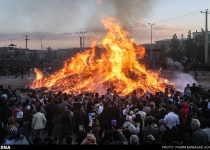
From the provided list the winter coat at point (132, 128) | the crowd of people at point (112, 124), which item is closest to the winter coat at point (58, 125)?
the crowd of people at point (112, 124)

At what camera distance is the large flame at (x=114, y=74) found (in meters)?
19.8

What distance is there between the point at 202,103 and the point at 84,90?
11.6 metres

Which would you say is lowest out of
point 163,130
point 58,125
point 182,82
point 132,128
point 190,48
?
point 58,125

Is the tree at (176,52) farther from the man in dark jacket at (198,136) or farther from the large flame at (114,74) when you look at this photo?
the man in dark jacket at (198,136)

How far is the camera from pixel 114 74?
20.5 m

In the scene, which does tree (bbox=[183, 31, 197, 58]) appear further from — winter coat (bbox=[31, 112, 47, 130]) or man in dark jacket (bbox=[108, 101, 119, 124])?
winter coat (bbox=[31, 112, 47, 130])

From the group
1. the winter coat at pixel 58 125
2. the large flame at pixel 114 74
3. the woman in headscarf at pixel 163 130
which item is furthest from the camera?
the large flame at pixel 114 74

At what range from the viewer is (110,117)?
9.95m

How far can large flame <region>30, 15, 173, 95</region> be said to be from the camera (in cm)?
1977

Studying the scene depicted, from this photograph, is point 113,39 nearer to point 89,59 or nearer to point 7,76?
point 89,59

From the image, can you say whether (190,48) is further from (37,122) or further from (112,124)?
(112,124)

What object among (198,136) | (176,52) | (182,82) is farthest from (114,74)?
(176,52)

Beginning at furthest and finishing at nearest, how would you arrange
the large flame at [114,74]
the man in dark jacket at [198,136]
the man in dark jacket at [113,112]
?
the large flame at [114,74], the man in dark jacket at [113,112], the man in dark jacket at [198,136]

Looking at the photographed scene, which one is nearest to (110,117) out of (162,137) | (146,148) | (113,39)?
(162,137)
